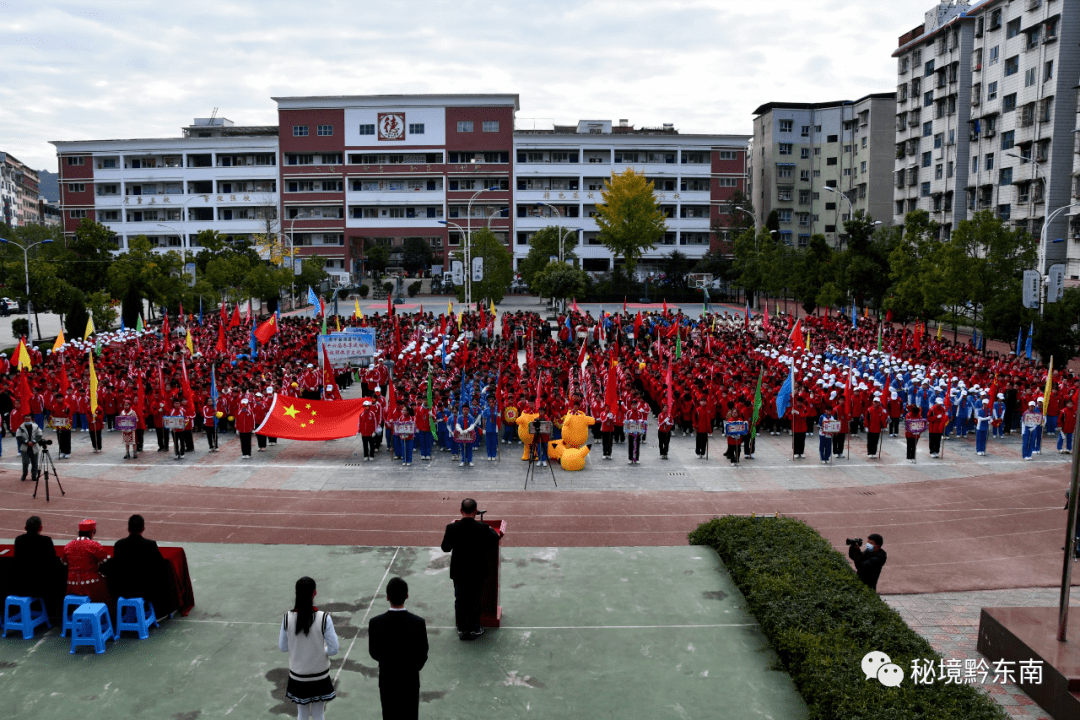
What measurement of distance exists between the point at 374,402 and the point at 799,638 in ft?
40.6

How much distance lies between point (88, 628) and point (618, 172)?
7344 centimetres

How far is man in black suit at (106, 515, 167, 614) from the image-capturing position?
8023 millimetres

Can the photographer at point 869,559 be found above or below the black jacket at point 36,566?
below

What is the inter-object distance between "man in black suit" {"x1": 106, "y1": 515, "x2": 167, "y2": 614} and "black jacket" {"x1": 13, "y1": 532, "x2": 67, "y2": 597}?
603 mm

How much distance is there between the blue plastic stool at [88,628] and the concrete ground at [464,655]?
0.12 meters

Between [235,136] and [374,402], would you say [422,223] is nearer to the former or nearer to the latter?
[235,136]

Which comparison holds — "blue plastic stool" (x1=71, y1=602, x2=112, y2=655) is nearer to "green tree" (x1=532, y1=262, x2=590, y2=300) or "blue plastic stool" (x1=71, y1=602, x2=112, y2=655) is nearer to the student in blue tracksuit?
the student in blue tracksuit

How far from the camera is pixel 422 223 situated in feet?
250

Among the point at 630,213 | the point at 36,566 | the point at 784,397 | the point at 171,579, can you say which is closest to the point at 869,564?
the point at 171,579

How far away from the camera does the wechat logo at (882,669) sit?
23.0 ft

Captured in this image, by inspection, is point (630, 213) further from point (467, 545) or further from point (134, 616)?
point (134, 616)

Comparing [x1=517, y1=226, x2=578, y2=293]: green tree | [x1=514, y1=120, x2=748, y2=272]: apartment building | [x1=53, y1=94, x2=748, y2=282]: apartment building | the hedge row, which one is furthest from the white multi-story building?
the hedge row

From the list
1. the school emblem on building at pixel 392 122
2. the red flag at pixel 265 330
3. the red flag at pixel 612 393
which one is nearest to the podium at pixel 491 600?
Answer: the red flag at pixel 612 393

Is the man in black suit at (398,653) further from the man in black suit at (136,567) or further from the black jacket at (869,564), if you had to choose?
the black jacket at (869,564)
